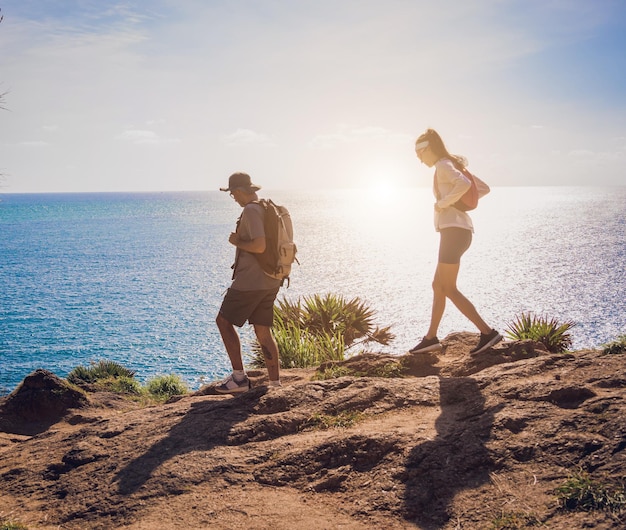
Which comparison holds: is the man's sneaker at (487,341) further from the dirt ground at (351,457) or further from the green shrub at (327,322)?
the green shrub at (327,322)

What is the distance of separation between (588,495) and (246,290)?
10.9 feet

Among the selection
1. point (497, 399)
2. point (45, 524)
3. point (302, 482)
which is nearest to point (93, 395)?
point (45, 524)

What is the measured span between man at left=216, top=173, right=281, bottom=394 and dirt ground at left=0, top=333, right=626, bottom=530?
0.41 m

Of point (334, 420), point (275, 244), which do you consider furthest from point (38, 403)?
point (334, 420)

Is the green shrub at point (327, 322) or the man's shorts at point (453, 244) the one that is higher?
the man's shorts at point (453, 244)

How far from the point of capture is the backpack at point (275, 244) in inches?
219

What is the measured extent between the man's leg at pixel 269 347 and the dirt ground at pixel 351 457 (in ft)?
1.29

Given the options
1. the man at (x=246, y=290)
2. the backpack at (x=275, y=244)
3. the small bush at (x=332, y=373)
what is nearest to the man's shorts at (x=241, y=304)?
the man at (x=246, y=290)

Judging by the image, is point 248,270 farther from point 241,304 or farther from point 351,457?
point 351,457

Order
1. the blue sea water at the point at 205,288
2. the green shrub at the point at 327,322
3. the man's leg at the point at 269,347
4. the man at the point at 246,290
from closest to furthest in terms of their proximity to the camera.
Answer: the man at the point at 246,290 → the man's leg at the point at 269,347 → the green shrub at the point at 327,322 → the blue sea water at the point at 205,288

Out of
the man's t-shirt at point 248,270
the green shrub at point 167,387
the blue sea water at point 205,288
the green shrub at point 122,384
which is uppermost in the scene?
the man's t-shirt at point 248,270

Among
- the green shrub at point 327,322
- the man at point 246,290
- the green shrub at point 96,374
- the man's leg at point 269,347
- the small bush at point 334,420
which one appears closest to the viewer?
the small bush at point 334,420

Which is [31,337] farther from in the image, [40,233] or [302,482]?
[40,233]

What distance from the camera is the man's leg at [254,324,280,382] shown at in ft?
19.2
